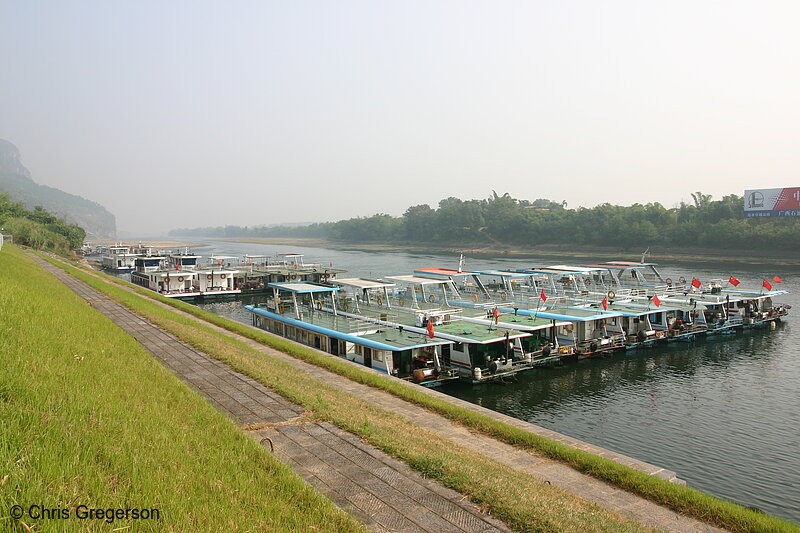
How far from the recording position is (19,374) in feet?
22.5

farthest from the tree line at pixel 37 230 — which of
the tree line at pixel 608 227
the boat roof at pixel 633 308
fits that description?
the tree line at pixel 608 227

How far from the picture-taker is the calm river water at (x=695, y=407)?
1662 centimetres

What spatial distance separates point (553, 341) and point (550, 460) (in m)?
20.1

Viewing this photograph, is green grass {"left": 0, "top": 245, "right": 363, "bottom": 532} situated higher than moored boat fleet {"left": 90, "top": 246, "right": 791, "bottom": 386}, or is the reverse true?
green grass {"left": 0, "top": 245, "right": 363, "bottom": 532}

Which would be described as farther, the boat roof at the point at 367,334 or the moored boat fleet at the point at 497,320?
the moored boat fleet at the point at 497,320

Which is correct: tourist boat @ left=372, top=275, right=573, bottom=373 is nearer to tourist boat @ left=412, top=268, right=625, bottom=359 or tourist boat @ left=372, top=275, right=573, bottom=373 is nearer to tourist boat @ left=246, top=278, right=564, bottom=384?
tourist boat @ left=246, top=278, right=564, bottom=384

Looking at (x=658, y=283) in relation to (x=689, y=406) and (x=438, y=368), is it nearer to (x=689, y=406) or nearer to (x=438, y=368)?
(x=689, y=406)

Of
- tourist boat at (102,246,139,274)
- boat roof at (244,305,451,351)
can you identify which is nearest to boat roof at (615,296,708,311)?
boat roof at (244,305,451,351)

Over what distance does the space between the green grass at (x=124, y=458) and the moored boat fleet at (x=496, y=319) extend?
17.3m

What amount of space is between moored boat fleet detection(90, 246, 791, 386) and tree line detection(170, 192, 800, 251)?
50.5m

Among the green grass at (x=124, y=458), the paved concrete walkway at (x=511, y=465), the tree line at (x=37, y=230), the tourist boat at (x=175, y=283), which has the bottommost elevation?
the tourist boat at (x=175, y=283)

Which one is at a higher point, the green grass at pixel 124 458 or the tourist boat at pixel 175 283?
the green grass at pixel 124 458

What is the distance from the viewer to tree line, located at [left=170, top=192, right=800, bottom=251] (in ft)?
294

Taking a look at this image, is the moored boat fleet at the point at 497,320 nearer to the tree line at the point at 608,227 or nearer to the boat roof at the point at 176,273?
the boat roof at the point at 176,273
